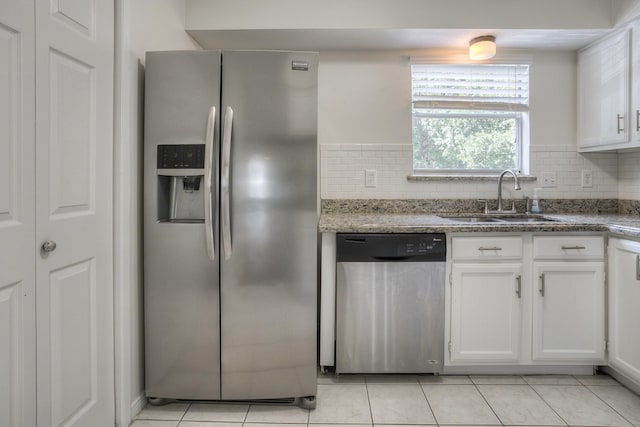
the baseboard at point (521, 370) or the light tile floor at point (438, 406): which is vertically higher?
the baseboard at point (521, 370)

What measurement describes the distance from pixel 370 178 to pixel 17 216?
80.0 inches

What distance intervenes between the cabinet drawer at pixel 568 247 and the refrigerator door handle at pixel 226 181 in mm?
1650

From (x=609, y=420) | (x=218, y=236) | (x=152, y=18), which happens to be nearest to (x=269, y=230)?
(x=218, y=236)

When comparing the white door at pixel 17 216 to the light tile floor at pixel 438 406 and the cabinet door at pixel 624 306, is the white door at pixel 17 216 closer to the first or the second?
the light tile floor at pixel 438 406

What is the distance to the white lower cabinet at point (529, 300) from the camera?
2.13m

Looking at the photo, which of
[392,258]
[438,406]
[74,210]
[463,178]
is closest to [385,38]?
[463,178]

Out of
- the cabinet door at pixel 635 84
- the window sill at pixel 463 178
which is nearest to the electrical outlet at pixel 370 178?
the window sill at pixel 463 178

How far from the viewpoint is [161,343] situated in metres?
1.88

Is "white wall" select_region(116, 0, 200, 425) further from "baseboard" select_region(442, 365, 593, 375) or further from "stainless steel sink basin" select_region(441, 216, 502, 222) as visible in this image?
"stainless steel sink basin" select_region(441, 216, 502, 222)

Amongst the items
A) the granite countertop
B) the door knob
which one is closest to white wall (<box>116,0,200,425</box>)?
the door knob

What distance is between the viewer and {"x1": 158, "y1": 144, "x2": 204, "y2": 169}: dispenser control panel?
183 cm

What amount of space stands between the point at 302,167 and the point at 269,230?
1.12ft

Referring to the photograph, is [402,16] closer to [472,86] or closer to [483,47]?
[483,47]

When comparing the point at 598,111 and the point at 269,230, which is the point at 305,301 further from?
the point at 598,111
